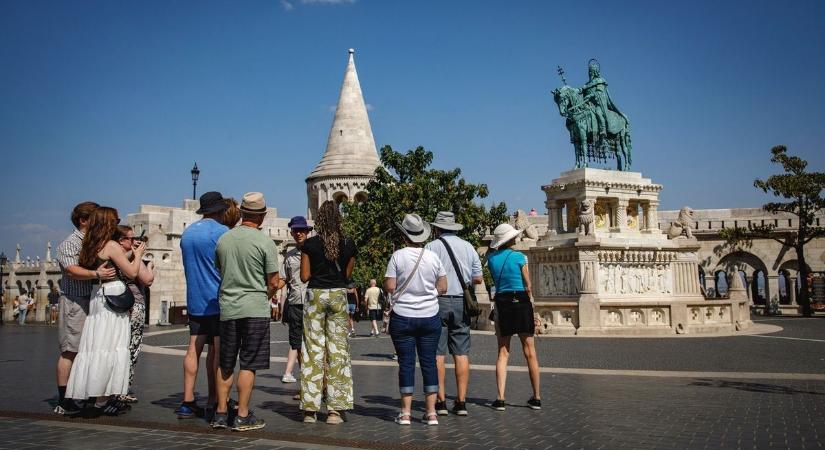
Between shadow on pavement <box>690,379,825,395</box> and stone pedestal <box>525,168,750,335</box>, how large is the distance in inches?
364

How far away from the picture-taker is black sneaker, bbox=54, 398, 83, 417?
6.44 metres

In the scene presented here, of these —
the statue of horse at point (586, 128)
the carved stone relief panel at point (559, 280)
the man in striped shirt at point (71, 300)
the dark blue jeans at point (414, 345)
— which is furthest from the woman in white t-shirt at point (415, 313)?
the statue of horse at point (586, 128)

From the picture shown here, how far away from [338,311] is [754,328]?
58.6 ft

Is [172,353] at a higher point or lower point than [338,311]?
lower

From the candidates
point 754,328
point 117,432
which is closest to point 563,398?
point 117,432

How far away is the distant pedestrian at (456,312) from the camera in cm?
660

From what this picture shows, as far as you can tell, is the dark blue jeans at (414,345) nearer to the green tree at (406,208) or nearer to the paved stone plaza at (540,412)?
the paved stone plaza at (540,412)

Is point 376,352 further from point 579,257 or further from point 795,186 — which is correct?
point 795,186

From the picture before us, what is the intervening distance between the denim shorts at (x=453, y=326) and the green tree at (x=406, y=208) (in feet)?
80.0

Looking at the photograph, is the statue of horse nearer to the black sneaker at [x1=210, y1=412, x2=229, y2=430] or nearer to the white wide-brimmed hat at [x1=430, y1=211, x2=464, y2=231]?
the white wide-brimmed hat at [x1=430, y1=211, x2=464, y2=231]

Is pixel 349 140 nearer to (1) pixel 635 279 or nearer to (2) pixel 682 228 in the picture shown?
(2) pixel 682 228

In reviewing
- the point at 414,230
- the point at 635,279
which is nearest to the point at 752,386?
the point at 414,230

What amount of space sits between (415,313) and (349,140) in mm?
46747

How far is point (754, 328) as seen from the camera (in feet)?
66.8
